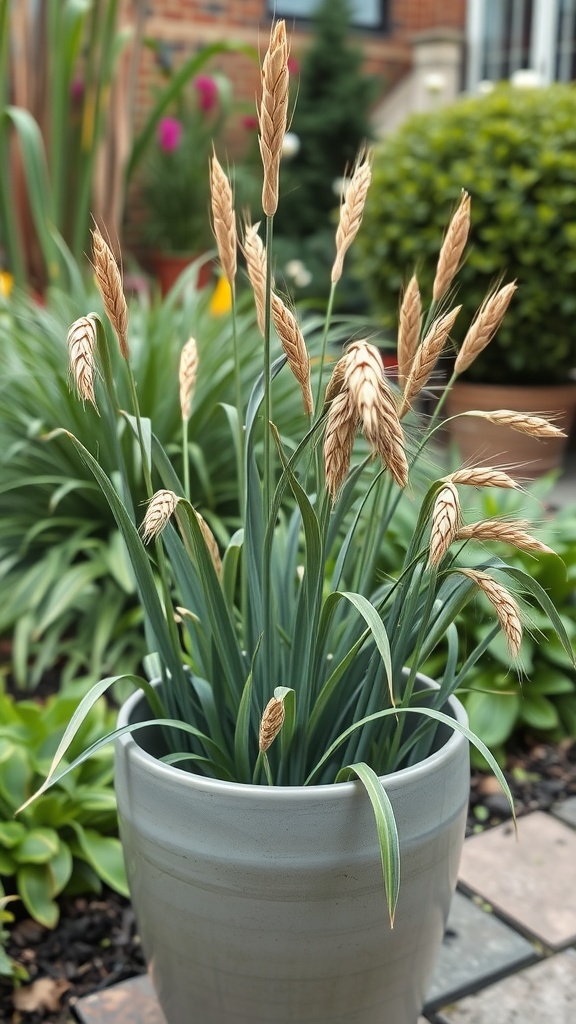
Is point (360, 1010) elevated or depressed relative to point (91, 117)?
depressed

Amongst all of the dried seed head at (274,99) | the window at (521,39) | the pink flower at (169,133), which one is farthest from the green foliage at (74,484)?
the window at (521,39)

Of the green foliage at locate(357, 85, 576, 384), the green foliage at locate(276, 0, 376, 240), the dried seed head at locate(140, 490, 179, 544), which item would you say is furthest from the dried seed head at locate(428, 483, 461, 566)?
the green foliage at locate(276, 0, 376, 240)

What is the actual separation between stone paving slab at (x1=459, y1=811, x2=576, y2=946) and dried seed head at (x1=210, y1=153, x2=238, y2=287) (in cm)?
114

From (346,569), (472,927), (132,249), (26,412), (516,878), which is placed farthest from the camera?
(132,249)

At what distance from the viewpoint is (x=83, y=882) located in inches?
62.9

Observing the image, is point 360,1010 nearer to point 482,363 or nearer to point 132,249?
point 482,363

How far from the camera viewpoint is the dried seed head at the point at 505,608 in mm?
849

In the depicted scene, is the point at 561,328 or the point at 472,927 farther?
the point at 561,328

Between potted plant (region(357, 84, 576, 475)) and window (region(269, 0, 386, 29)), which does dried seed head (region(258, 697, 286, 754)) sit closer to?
potted plant (region(357, 84, 576, 475))

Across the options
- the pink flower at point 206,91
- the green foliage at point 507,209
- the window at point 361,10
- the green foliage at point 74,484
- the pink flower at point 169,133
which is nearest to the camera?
the green foliage at point 74,484

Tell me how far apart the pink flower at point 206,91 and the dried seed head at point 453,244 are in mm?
5412

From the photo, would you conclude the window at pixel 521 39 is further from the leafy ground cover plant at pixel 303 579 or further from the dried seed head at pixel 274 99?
the dried seed head at pixel 274 99

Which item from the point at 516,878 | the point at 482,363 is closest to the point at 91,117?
the point at 482,363

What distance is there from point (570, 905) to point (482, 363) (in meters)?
2.63
